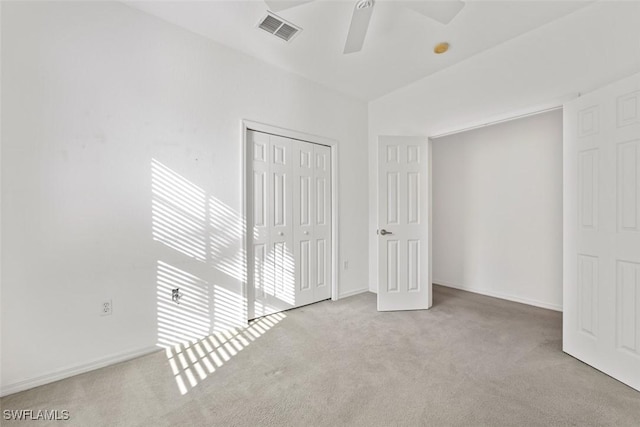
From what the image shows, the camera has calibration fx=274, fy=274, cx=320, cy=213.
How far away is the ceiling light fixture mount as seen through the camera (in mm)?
2693

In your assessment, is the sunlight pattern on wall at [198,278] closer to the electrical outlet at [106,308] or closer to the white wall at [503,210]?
the electrical outlet at [106,308]

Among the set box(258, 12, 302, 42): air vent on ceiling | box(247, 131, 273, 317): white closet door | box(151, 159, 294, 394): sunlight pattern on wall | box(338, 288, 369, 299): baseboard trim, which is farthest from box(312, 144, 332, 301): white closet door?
box(258, 12, 302, 42): air vent on ceiling

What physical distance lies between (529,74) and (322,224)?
8.44ft

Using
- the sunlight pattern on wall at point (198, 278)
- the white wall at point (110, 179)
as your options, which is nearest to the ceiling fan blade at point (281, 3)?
the white wall at point (110, 179)

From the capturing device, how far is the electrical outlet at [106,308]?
2.07m

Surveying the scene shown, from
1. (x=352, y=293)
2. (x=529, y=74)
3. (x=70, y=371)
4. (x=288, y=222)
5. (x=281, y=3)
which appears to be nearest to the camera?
(x=281, y=3)

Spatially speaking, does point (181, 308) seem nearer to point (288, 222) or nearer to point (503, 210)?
point (288, 222)

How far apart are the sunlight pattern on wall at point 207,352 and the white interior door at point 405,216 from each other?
156cm

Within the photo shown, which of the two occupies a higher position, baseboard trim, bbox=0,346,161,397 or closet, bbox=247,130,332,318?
closet, bbox=247,130,332,318

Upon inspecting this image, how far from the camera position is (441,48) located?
108 inches

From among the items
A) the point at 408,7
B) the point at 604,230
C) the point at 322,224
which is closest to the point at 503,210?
the point at 604,230

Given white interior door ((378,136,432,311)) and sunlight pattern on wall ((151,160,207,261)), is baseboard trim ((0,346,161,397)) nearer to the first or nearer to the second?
sunlight pattern on wall ((151,160,207,261))

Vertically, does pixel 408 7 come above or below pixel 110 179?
above

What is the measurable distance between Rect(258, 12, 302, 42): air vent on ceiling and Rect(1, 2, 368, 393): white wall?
535mm
